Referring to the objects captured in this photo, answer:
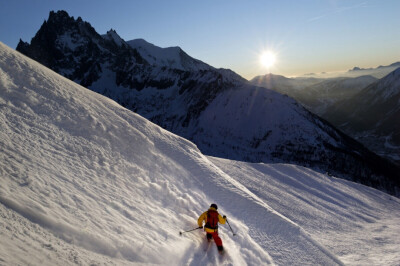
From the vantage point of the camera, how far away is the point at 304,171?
32.3 meters

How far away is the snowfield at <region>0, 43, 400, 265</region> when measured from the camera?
5926 mm

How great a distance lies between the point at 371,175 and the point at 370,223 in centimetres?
12775

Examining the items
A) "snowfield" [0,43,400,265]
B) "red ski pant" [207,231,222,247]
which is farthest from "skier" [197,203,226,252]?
"snowfield" [0,43,400,265]

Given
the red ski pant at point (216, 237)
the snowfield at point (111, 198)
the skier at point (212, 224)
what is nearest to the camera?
the snowfield at point (111, 198)

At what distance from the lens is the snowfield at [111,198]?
19.4 ft

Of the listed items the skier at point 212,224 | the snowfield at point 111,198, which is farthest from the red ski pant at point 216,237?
the snowfield at point 111,198

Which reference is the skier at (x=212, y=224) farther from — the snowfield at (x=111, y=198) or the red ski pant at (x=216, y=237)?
the snowfield at (x=111, y=198)

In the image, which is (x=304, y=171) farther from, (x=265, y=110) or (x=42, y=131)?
(x=265, y=110)

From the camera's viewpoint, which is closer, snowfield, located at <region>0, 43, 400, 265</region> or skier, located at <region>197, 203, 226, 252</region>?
snowfield, located at <region>0, 43, 400, 265</region>

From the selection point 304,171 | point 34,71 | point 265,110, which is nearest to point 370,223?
point 304,171

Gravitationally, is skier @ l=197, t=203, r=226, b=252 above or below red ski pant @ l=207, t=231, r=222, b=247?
above

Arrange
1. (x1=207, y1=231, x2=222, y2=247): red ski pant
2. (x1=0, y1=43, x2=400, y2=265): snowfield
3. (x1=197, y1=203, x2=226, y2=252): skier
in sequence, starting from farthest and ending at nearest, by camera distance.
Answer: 1. (x1=197, y1=203, x2=226, y2=252): skier
2. (x1=207, y1=231, x2=222, y2=247): red ski pant
3. (x1=0, y1=43, x2=400, y2=265): snowfield

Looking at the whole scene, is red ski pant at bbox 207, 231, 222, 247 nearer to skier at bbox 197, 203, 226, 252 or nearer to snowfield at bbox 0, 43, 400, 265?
skier at bbox 197, 203, 226, 252

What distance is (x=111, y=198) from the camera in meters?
8.35
